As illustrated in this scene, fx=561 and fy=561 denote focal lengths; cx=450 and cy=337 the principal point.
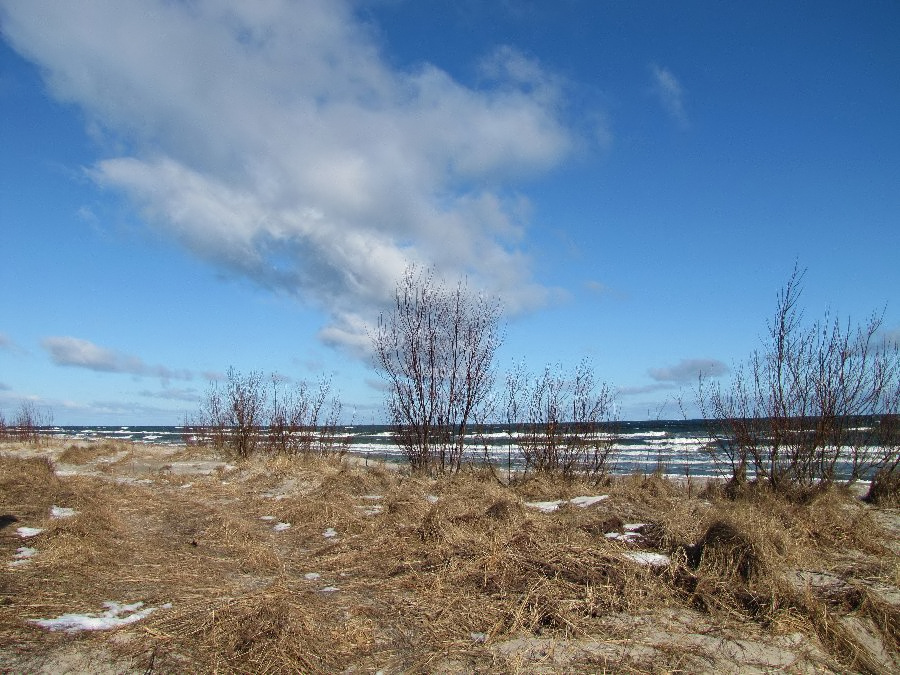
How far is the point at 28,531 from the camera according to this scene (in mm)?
5965

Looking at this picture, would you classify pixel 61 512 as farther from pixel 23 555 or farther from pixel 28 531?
pixel 23 555

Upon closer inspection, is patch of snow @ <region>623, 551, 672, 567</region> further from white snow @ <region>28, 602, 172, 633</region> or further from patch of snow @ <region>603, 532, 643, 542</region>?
white snow @ <region>28, 602, 172, 633</region>

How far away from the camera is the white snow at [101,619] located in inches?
140

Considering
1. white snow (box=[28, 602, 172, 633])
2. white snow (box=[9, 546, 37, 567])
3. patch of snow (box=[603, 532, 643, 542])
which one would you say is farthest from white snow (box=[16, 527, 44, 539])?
patch of snow (box=[603, 532, 643, 542])

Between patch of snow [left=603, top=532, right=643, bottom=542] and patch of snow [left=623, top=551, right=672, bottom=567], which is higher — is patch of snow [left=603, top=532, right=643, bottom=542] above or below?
above

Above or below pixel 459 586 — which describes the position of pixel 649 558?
above

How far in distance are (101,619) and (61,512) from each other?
407cm

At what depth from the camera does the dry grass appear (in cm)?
324

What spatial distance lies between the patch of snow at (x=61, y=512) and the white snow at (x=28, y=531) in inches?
19.4

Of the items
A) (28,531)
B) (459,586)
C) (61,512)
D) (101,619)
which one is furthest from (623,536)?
(61,512)

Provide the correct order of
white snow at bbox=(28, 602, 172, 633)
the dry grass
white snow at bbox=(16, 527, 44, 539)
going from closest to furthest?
the dry grass, white snow at bbox=(28, 602, 172, 633), white snow at bbox=(16, 527, 44, 539)

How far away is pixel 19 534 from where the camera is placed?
19.1 feet

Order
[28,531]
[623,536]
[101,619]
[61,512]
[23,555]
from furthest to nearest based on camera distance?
[61,512], [28,531], [623,536], [23,555], [101,619]

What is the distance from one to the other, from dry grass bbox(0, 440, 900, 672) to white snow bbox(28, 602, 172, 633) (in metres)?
0.10
